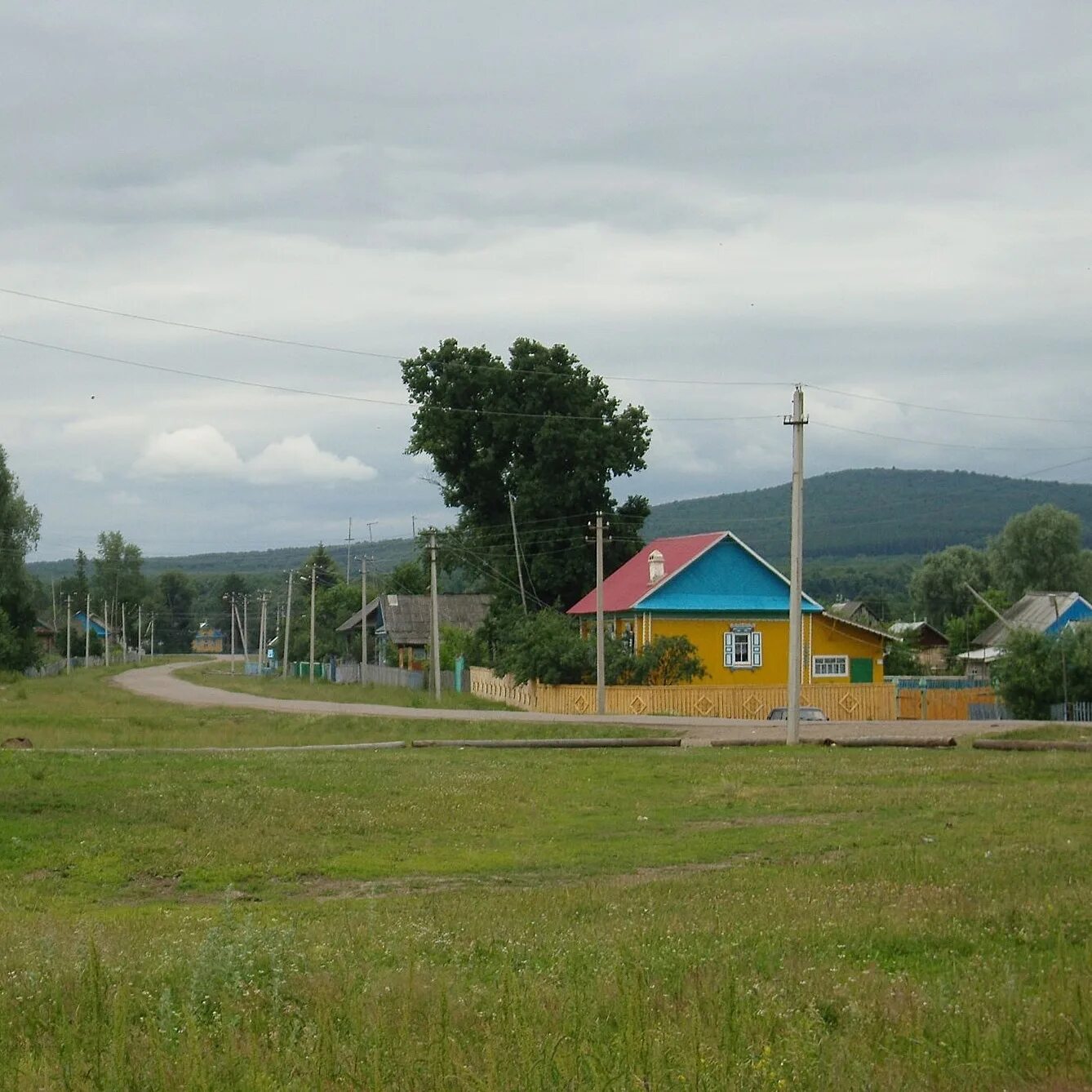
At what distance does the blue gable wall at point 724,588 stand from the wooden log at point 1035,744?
1216 inches

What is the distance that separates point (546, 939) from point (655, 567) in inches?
2183

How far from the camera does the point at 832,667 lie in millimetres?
66188

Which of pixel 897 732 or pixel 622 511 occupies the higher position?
pixel 622 511

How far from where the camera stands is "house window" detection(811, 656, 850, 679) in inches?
2594

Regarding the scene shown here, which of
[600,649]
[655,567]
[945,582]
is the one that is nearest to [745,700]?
[600,649]

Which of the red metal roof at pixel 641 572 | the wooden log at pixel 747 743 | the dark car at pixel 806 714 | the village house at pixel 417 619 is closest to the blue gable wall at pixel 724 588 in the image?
the red metal roof at pixel 641 572

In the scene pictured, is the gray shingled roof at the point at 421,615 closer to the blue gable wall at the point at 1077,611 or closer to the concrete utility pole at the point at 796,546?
the blue gable wall at the point at 1077,611

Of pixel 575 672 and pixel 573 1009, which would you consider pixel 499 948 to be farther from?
pixel 575 672

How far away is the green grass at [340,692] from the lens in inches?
2611

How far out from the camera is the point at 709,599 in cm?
6475

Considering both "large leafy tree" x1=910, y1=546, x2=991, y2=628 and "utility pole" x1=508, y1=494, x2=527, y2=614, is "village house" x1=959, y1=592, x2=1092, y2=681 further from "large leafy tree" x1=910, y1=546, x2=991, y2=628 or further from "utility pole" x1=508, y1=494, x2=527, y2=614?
"large leafy tree" x1=910, y1=546, x2=991, y2=628

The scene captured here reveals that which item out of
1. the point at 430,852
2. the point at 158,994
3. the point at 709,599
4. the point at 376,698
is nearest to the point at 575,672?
the point at 709,599

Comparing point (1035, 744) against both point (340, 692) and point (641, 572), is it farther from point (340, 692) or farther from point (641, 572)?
point (340, 692)

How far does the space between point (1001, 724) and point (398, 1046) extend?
37.2 metres
